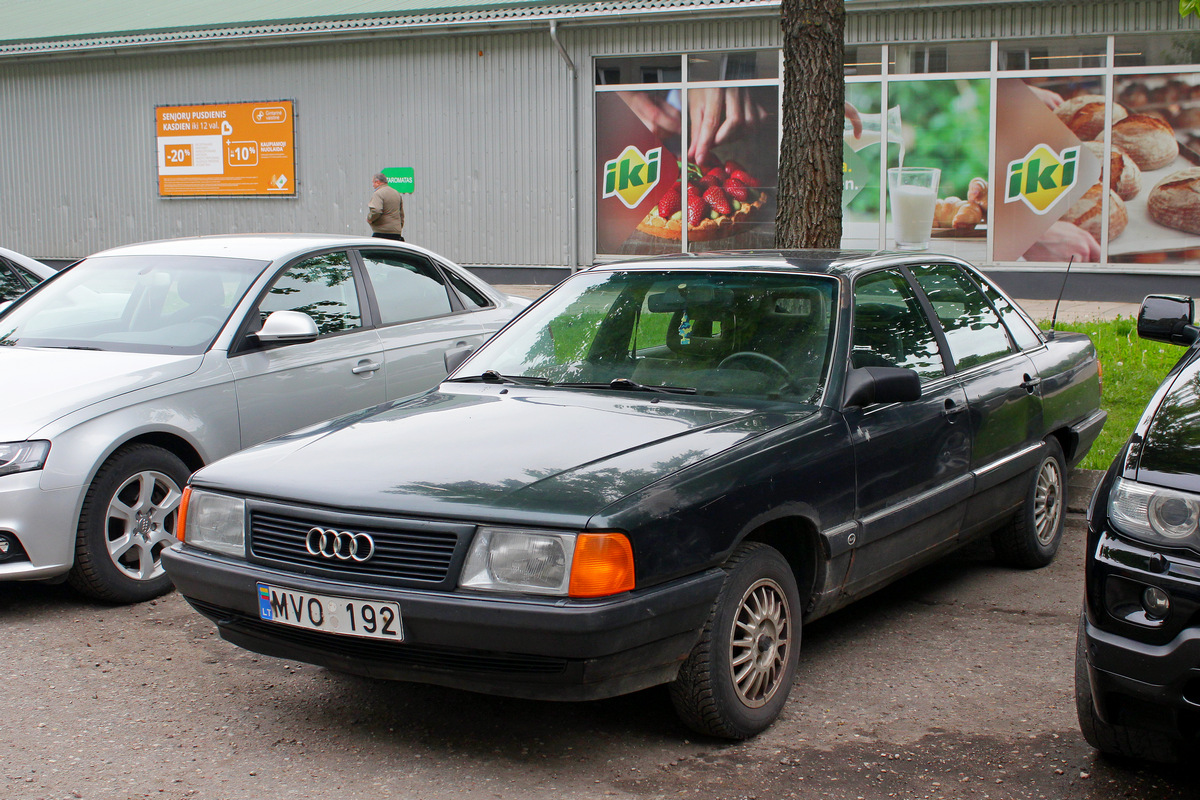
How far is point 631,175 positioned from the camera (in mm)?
17312

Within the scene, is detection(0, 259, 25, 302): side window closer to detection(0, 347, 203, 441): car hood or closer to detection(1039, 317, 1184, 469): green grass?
detection(0, 347, 203, 441): car hood

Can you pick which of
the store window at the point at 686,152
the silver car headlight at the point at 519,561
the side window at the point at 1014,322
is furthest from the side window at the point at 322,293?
the store window at the point at 686,152

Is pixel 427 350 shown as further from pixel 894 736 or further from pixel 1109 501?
pixel 1109 501

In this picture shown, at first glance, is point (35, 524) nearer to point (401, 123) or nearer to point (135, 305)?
point (135, 305)

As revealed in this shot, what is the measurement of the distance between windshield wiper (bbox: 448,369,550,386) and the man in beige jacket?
11496 millimetres

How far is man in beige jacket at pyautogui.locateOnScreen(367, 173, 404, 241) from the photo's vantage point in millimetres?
15719

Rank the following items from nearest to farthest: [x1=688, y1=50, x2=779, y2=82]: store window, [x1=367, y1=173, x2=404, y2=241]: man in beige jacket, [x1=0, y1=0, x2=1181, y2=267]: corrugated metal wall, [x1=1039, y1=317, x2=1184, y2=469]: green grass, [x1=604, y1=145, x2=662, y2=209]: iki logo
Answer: [x1=1039, y1=317, x2=1184, y2=469]: green grass
[x1=367, y1=173, x2=404, y2=241]: man in beige jacket
[x1=688, y1=50, x2=779, y2=82]: store window
[x1=0, y1=0, x2=1181, y2=267]: corrugated metal wall
[x1=604, y1=145, x2=662, y2=209]: iki logo

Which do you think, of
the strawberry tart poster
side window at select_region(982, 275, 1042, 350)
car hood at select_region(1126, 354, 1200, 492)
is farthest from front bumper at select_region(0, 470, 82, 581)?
the strawberry tart poster

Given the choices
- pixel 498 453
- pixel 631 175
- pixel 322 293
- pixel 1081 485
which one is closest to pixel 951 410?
pixel 498 453

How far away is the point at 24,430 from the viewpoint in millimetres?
4676

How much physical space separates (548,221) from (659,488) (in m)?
14.6

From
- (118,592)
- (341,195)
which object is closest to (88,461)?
(118,592)

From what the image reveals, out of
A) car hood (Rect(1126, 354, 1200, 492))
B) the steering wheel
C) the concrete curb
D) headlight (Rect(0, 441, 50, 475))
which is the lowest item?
the concrete curb

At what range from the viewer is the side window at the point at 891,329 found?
442 cm
